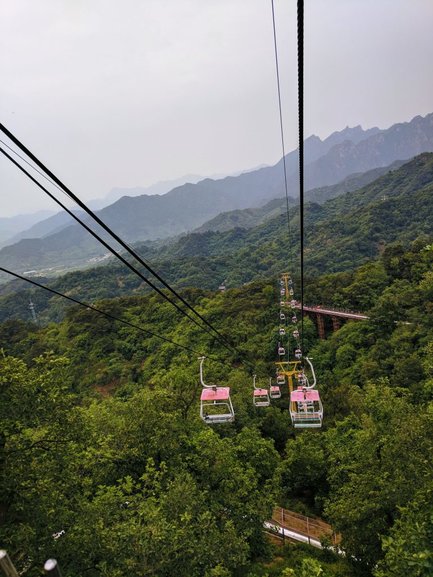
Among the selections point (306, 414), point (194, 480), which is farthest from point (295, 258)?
point (194, 480)

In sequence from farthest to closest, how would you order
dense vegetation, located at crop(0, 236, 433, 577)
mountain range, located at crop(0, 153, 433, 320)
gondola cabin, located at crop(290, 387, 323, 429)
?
mountain range, located at crop(0, 153, 433, 320)
gondola cabin, located at crop(290, 387, 323, 429)
dense vegetation, located at crop(0, 236, 433, 577)

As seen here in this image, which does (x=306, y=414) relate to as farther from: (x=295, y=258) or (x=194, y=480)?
(x=295, y=258)

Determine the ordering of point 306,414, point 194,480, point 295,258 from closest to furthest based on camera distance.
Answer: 1. point 194,480
2. point 306,414
3. point 295,258

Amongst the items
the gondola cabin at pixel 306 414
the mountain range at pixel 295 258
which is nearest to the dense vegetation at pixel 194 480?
the gondola cabin at pixel 306 414

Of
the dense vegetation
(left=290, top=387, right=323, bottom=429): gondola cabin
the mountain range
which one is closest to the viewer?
the dense vegetation

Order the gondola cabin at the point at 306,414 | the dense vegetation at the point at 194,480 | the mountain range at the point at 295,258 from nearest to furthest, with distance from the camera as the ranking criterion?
1. the dense vegetation at the point at 194,480
2. the gondola cabin at the point at 306,414
3. the mountain range at the point at 295,258

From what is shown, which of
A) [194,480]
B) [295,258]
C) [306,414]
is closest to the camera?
[194,480]

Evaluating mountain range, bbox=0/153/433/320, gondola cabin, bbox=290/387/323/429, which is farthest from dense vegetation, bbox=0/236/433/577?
mountain range, bbox=0/153/433/320

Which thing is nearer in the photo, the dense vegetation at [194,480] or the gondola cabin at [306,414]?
the dense vegetation at [194,480]

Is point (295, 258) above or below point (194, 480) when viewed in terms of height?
below

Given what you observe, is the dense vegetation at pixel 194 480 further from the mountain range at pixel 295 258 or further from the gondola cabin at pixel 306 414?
the mountain range at pixel 295 258

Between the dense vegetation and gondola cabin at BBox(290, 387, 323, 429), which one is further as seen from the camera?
gondola cabin at BBox(290, 387, 323, 429)

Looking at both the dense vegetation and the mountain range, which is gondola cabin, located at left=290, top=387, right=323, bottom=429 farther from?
the mountain range

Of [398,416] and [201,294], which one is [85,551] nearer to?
[398,416]
